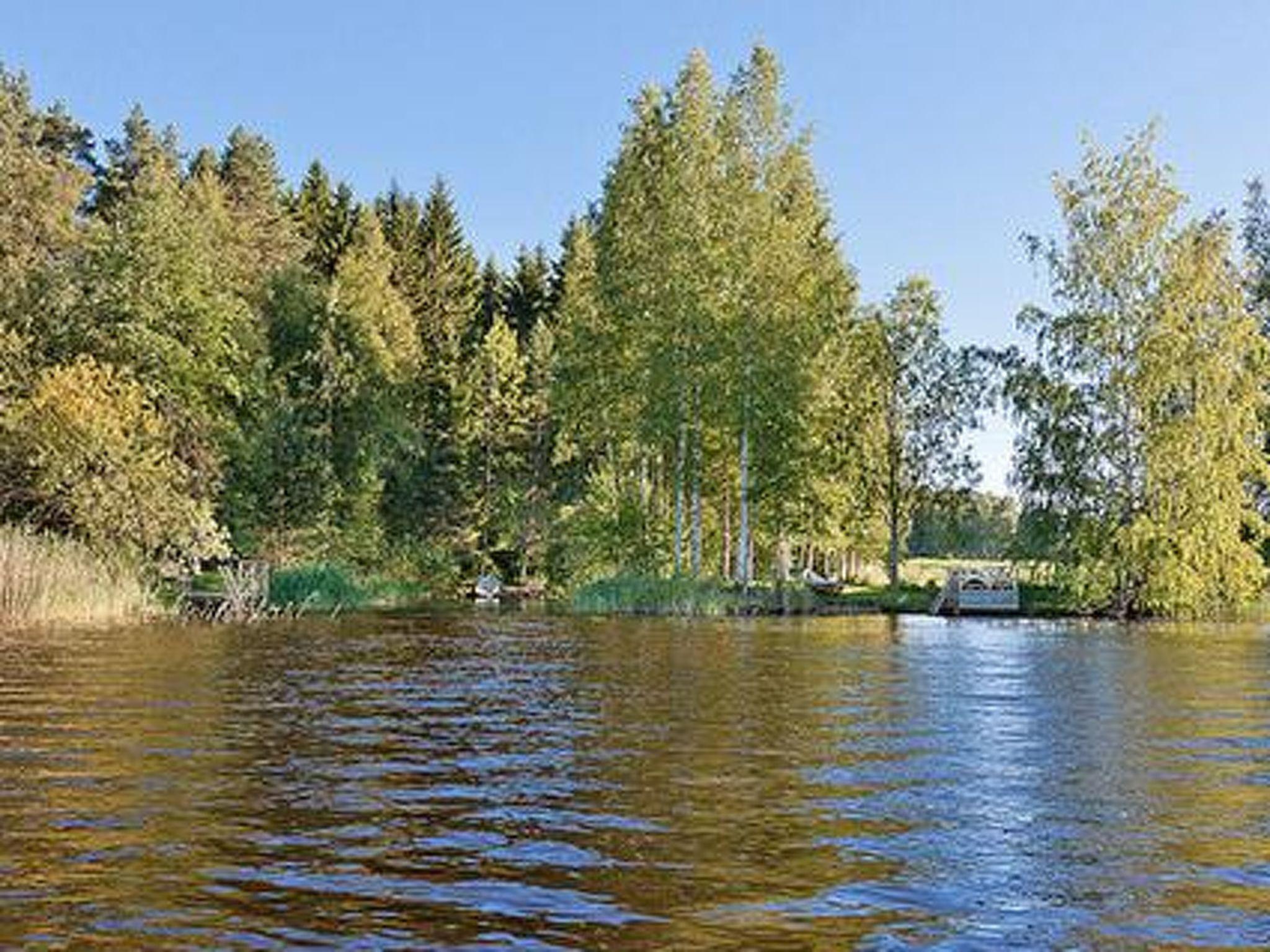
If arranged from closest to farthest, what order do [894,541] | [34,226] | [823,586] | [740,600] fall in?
[740,600] < [823,586] < [894,541] < [34,226]

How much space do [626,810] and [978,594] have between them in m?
47.4

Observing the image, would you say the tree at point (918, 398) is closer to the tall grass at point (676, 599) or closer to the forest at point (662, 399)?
the forest at point (662, 399)

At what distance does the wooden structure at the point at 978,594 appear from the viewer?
182 feet

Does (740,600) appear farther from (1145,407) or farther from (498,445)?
(498,445)

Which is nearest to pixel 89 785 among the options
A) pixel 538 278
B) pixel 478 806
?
pixel 478 806

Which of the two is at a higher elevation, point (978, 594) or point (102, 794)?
point (978, 594)

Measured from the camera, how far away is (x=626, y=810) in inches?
456

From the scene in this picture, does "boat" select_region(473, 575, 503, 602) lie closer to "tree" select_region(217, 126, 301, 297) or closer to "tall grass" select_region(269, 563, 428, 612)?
"tall grass" select_region(269, 563, 428, 612)

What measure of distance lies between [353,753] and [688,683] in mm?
9137

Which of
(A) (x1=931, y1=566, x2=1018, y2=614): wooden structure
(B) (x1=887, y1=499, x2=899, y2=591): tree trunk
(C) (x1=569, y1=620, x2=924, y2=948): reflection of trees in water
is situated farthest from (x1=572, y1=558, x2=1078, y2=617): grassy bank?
A: (C) (x1=569, y1=620, x2=924, y2=948): reflection of trees in water

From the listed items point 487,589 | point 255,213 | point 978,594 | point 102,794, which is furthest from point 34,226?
point 102,794

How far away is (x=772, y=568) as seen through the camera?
229ft

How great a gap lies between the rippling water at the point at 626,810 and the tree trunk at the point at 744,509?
1206 inches

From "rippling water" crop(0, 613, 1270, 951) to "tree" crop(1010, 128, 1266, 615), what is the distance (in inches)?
1084
